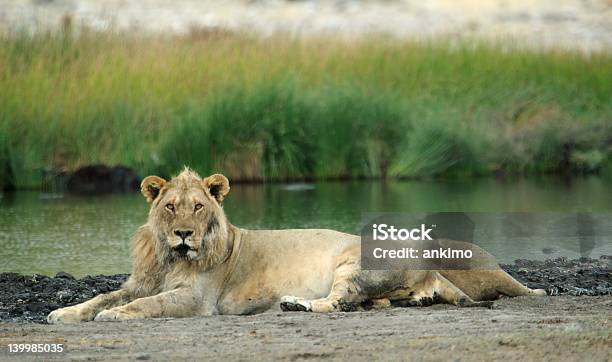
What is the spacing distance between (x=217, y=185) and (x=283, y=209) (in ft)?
28.5

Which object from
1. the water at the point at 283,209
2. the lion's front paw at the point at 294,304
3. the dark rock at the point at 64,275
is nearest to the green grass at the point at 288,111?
the water at the point at 283,209

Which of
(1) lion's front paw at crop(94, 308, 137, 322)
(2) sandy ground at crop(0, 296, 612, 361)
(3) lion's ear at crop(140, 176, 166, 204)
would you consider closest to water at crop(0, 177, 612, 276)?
(3) lion's ear at crop(140, 176, 166, 204)

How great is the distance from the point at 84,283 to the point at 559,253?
4.63 meters

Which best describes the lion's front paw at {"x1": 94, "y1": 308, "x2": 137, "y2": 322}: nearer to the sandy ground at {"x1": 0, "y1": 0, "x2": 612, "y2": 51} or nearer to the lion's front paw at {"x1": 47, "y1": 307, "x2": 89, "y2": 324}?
the lion's front paw at {"x1": 47, "y1": 307, "x2": 89, "y2": 324}

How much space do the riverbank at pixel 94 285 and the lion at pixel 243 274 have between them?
0.66m

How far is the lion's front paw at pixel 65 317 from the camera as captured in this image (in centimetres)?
900

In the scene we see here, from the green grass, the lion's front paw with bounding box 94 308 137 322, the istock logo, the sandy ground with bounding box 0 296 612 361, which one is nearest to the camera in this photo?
the sandy ground with bounding box 0 296 612 361

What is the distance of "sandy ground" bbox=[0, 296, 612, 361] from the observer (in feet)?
24.2

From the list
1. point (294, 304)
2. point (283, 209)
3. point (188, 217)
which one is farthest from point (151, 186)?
point (283, 209)

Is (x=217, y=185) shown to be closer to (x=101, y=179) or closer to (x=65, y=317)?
(x=65, y=317)

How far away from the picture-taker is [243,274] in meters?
9.71

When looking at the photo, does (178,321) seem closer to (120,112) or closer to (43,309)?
(43,309)

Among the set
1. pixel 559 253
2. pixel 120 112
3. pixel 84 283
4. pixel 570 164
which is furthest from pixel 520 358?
pixel 570 164

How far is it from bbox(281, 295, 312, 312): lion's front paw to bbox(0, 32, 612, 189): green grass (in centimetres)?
1311
